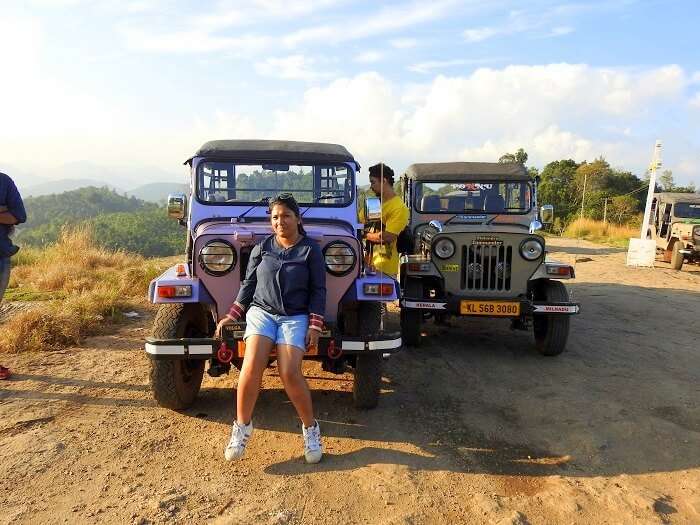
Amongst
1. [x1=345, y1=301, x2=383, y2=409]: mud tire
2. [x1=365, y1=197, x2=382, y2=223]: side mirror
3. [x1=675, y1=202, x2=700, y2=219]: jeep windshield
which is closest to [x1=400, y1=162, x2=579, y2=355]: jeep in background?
[x1=365, y1=197, x2=382, y2=223]: side mirror

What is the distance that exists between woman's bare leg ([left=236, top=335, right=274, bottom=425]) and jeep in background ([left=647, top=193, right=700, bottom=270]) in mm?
12909

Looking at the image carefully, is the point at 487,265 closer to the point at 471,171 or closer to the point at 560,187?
the point at 471,171

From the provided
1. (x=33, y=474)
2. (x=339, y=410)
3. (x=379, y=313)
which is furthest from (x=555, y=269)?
(x=33, y=474)

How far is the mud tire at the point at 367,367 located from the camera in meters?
3.84

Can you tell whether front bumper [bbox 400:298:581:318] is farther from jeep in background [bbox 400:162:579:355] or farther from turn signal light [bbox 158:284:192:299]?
turn signal light [bbox 158:284:192:299]

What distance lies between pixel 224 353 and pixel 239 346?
13 centimetres

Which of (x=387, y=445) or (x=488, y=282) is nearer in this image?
(x=387, y=445)

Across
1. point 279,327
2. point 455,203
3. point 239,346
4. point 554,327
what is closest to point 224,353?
point 239,346

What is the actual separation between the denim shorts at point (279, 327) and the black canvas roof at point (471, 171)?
4410 millimetres

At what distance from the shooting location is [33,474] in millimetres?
3033

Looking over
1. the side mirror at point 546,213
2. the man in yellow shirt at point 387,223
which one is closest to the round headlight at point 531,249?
the side mirror at point 546,213

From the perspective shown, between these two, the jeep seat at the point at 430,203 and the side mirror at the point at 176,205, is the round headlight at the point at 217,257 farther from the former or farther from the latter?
Result: the jeep seat at the point at 430,203

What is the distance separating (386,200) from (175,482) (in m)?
3.25

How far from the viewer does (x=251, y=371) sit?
3223 mm
